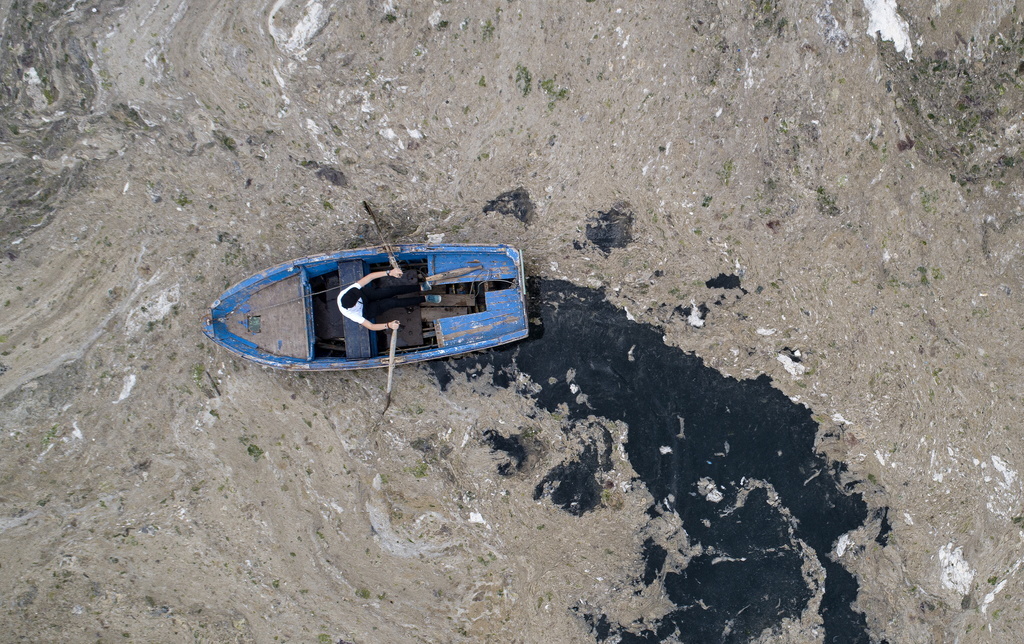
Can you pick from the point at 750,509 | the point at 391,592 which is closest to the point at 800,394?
the point at 750,509

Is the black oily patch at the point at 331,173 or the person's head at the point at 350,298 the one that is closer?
the person's head at the point at 350,298

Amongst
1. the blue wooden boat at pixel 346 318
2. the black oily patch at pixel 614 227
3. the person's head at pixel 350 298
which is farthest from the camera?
the black oily patch at pixel 614 227

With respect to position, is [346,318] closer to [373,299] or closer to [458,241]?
[373,299]

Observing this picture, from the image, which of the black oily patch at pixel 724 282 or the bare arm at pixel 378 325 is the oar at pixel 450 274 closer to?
the bare arm at pixel 378 325

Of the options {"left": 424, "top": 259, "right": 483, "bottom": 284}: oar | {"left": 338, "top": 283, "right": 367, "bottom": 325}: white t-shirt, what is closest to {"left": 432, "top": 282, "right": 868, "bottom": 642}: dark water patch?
{"left": 424, "top": 259, "right": 483, "bottom": 284}: oar

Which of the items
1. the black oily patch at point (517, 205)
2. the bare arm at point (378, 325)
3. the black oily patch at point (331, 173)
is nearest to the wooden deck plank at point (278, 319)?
the bare arm at point (378, 325)

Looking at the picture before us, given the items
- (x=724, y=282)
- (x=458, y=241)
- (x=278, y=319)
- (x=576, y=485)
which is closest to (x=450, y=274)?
(x=458, y=241)

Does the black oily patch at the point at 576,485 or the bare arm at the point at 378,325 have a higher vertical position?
the bare arm at the point at 378,325
